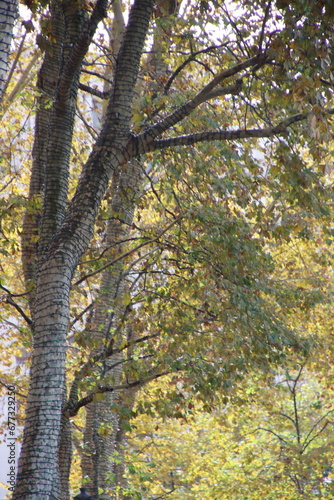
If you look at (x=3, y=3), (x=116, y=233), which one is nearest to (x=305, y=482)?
(x=116, y=233)

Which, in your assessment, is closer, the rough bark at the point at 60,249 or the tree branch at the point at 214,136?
the rough bark at the point at 60,249

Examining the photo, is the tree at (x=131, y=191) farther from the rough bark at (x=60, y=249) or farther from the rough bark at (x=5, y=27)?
the rough bark at (x=5, y=27)

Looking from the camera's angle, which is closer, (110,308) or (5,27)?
(5,27)

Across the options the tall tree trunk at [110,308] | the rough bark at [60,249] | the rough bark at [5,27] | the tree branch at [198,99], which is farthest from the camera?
the tall tree trunk at [110,308]

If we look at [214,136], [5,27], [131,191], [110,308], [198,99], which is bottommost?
[5,27]

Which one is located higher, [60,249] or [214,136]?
[214,136]

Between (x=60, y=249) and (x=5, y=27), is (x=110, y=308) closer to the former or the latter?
(x=60, y=249)

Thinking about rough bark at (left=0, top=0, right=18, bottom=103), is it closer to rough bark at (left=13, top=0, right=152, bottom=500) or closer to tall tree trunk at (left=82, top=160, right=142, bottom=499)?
rough bark at (left=13, top=0, right=152, bottom=500)

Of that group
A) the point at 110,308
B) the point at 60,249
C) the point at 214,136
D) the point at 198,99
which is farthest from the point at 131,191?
the point at 60,249

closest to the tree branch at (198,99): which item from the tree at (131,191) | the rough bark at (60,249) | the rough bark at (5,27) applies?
the tree at (131,191)

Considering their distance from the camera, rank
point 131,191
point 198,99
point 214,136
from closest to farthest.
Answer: point 198,99 < point 214,136 < point 131,191

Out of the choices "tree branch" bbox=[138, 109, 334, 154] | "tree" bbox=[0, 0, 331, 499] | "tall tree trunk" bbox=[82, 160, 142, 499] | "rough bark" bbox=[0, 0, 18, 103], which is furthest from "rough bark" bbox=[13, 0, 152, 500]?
"rough bark" bbox=[0, 0, 18, 103]

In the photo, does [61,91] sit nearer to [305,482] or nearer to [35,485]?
[35,485]

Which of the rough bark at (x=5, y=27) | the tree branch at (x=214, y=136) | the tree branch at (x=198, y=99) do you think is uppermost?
the tree branch at (x=198, y=99)
